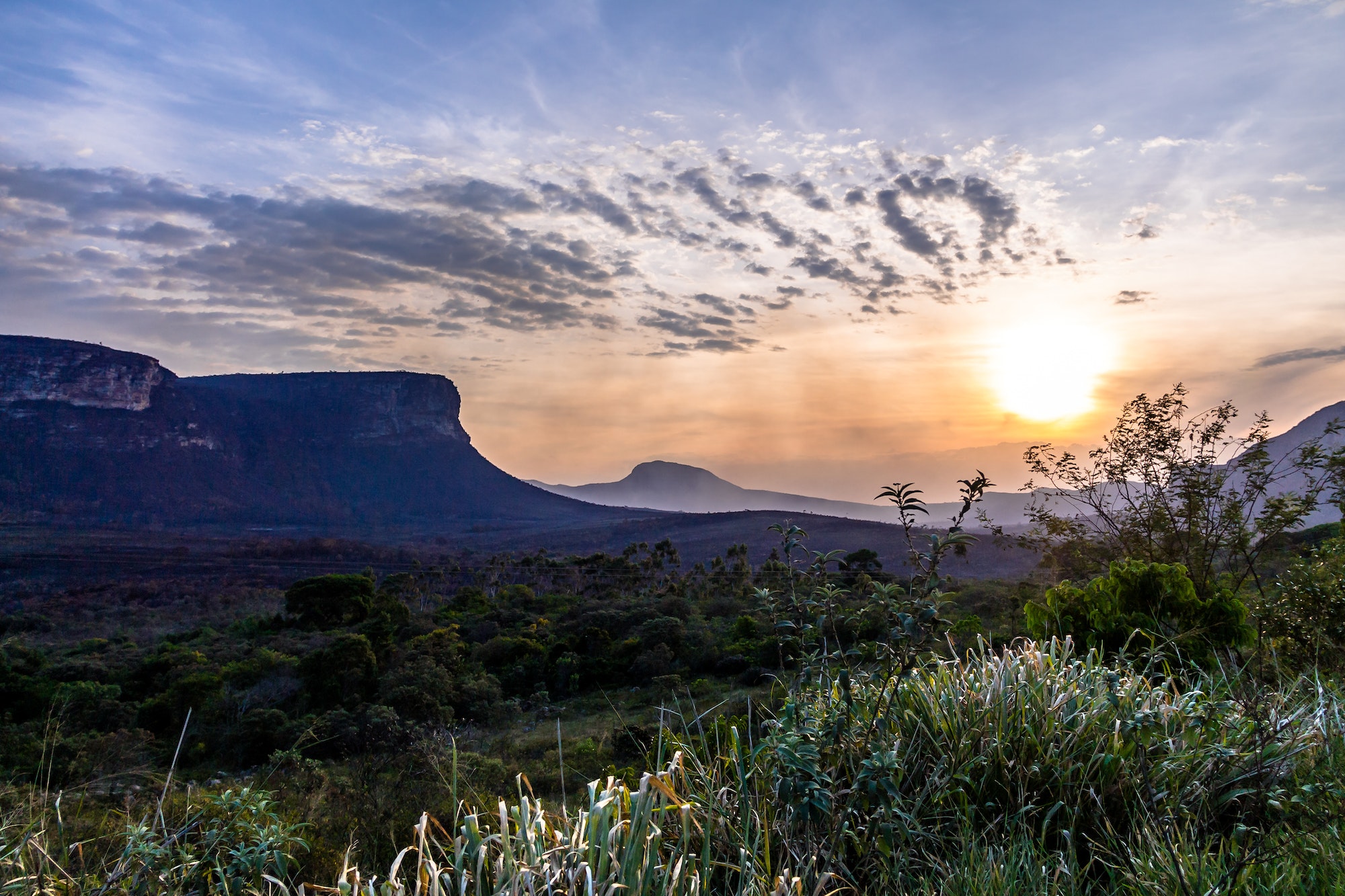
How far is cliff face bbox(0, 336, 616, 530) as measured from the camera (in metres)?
77.4

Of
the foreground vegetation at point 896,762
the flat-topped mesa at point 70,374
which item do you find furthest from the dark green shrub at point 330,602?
the flat-topped mesa at point 70,374

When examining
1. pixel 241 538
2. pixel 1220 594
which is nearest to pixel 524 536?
pixel 241 538

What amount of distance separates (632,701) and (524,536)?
209 ft

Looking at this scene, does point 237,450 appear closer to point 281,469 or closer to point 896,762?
point 281,469

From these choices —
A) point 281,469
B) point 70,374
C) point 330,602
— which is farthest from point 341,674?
point 70,374

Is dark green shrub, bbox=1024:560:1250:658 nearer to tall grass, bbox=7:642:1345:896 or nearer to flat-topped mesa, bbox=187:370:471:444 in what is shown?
tall grass, bbox=7:642:1345:896

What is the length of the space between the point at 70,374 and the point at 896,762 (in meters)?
110

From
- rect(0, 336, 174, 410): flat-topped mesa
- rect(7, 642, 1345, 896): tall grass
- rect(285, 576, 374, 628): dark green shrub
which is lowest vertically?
rect(285, 576, 374, 628): dark green shrub

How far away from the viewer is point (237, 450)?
9612 cm

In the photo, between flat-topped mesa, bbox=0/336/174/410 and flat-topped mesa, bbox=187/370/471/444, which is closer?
flat-topped mesa, bbox=0/336/174/410

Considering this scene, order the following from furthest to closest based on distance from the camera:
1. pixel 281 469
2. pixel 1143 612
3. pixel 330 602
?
pixel 281 469
pixel 330 602
pixel 1143 612

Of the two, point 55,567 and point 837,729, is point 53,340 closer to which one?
point 55,567

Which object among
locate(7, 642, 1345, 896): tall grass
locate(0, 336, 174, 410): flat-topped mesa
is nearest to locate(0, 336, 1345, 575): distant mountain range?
locate(0, 336, 174, 410): flat-topped mesa

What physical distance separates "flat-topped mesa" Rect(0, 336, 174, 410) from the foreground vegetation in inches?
3638
